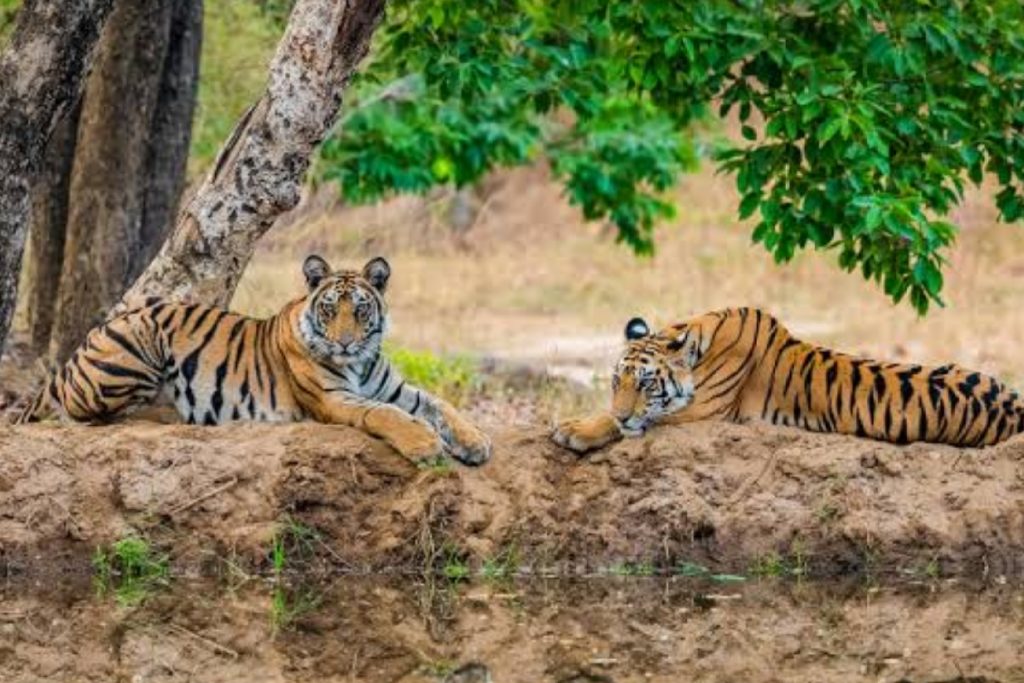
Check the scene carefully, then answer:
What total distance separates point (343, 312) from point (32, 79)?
1644 mm

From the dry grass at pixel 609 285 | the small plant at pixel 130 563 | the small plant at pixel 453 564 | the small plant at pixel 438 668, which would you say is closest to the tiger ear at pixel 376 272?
the small plant at pixel 453 564

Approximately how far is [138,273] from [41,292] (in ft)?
3.26

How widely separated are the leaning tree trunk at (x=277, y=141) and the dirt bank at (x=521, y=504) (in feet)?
3.44

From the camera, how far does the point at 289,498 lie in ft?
33.1

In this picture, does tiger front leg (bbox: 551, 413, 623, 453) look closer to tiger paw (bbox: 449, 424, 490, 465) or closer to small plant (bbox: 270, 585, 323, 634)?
tiger paw (bbox: 449, 424, 490, 465)

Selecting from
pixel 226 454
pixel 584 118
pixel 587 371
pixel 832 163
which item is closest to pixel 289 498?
pixel 226 454

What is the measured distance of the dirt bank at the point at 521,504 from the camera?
1007 centimetres

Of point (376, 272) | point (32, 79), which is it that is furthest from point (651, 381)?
point (32, 79)

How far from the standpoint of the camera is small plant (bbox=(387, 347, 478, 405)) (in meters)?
15.3

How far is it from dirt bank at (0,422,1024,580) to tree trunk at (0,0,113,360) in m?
1.02

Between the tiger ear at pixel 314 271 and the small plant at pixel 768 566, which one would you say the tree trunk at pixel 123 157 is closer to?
the tiger ear at pixel 314 271

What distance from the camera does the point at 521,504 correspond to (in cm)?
1015

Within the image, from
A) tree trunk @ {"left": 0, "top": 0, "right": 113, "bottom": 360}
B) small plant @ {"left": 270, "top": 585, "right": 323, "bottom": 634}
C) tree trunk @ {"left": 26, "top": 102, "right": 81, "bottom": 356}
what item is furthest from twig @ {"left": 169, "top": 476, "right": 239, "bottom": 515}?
tree trunk @ {"left": 26, "top": 102, "right": 81, "bottom": 356}

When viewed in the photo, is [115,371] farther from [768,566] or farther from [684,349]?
[768,566]
